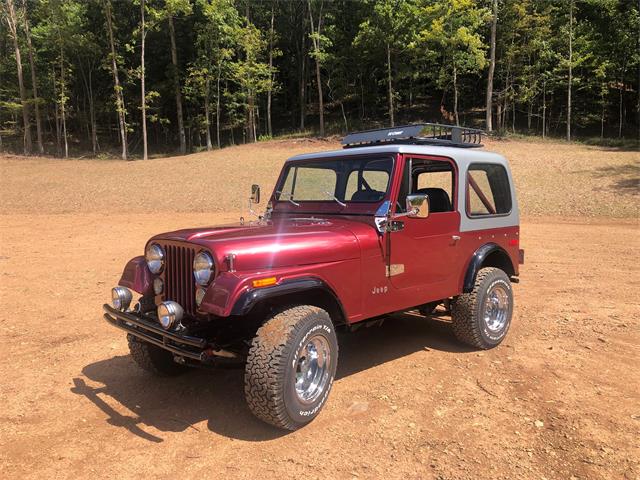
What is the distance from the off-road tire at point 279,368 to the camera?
10.6ft

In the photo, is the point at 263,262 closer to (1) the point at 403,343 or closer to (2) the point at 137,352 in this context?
(2) the point at 137,352

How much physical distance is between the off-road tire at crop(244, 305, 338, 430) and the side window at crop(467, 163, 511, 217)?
2478 mm

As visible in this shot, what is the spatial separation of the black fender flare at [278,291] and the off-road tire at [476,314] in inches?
71.2

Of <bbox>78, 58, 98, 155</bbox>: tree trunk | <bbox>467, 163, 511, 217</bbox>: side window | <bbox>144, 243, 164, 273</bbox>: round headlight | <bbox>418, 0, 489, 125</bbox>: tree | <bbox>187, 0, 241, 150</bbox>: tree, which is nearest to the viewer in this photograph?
<bbox>144, 243, 164, 273</bbox>: round headlight

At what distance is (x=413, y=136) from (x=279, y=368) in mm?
2765

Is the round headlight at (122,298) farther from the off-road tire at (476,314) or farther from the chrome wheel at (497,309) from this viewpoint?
the chrome wheel at (497,309)

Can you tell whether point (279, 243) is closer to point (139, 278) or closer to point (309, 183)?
point (139, 278)

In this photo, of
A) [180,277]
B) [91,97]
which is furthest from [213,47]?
[180,277]

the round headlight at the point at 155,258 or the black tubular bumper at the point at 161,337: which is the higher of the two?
the round headlight at the point at 155,258

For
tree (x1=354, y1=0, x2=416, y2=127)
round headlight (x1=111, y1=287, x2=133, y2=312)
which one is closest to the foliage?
tree (x1=354, y1=0, x2=416, y2=127)

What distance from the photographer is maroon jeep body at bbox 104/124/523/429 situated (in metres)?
3.27

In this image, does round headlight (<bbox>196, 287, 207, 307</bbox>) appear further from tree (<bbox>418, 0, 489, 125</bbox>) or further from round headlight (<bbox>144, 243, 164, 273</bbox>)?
tree (<bbox>418, 0, 489, 125</bbox>)

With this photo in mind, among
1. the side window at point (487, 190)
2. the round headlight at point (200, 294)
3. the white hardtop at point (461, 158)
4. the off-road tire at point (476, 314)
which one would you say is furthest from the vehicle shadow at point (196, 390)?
the side window at point (487, 190)

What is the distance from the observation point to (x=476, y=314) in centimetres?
489
